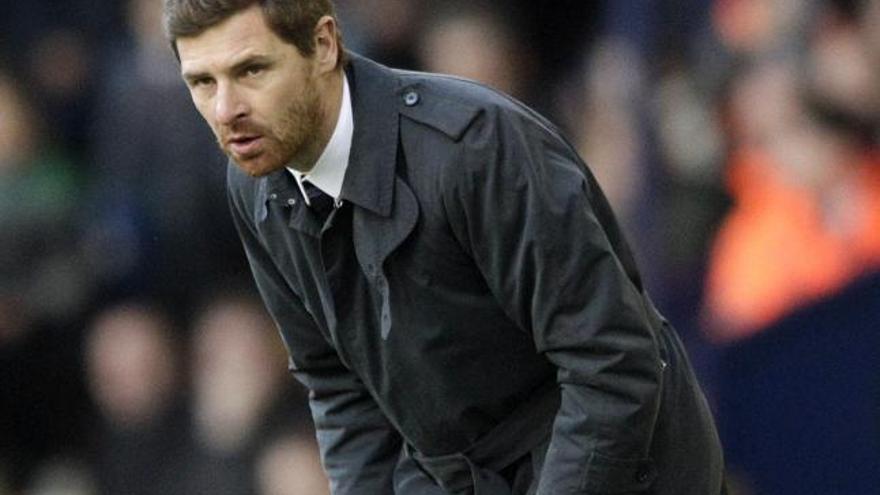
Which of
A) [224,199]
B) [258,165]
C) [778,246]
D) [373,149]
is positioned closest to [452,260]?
[373,149]

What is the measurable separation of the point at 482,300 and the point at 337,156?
0.29 metres

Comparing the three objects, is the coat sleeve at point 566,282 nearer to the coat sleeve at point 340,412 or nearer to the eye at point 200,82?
the eye at point 200,82

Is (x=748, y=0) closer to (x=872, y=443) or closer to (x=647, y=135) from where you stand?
(x=647, y=135)

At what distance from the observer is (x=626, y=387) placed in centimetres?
292

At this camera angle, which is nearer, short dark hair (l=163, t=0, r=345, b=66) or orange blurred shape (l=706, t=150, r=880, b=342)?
short dark hair (l=163, t=0, r=345, b=66)

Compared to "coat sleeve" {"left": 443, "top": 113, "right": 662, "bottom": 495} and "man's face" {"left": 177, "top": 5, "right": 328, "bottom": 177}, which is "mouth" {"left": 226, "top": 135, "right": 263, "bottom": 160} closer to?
"man's face" {"left": 177, "top": 5, "right": 328, "bottom": 177}

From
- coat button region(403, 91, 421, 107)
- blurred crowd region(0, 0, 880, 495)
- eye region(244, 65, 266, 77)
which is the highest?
eye region(244, 65, 266, 77)

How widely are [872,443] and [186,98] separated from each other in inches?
75.2

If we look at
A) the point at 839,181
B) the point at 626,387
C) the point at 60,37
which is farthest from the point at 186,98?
the point at 626,387

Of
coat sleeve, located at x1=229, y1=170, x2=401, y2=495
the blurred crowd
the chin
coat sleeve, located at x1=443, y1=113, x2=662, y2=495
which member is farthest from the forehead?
the blurred crowd

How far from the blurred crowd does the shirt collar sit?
201 centimetres

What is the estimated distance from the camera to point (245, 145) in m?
2.93

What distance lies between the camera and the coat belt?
3174 mm

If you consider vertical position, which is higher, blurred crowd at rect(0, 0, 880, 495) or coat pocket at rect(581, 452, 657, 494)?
coat pocket at rect(581, 452, 657, 494)
